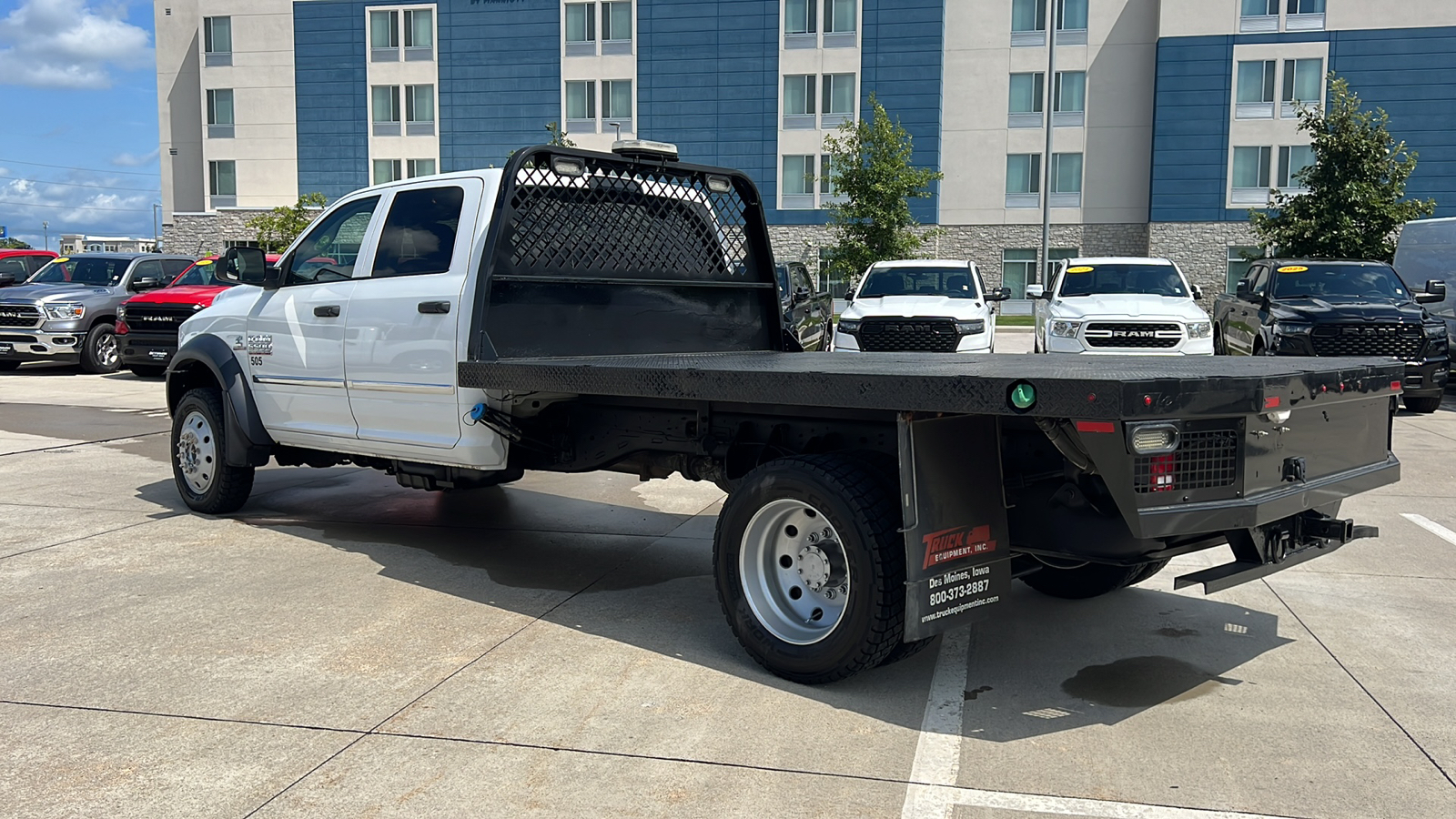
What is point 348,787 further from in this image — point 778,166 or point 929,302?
point 778,166

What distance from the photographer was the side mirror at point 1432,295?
47.0 ft

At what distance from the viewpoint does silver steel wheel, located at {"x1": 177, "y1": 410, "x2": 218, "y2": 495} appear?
25.3 ft

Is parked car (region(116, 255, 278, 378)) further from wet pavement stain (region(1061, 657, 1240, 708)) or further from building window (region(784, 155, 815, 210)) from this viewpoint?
building window (region(784, 155, 815, 210))

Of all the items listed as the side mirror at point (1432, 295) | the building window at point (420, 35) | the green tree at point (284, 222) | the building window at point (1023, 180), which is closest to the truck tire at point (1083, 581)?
the side mirror at point (1432, 295)

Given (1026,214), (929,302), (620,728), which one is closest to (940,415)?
(620,728)

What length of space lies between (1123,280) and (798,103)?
100ft

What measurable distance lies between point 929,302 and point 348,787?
13.2 m

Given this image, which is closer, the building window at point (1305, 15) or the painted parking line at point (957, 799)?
the painted parking line at point (957, 799)

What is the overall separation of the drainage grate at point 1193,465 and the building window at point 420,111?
47.6m

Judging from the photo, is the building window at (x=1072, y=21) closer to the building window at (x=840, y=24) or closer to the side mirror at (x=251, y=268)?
the building window at (x=840, y=24)

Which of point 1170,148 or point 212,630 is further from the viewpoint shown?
point 1170,148

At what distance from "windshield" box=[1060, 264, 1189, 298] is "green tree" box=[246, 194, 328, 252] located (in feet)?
114

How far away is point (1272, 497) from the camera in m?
4.16

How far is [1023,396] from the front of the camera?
3730mm
